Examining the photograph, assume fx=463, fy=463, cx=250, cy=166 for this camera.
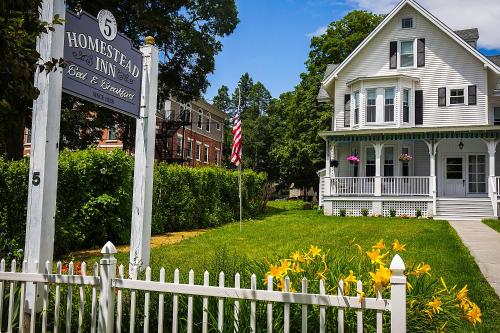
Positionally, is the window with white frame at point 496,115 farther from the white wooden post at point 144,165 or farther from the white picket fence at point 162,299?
the white picket fence at point 162,299

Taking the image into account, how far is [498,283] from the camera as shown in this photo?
7316mm

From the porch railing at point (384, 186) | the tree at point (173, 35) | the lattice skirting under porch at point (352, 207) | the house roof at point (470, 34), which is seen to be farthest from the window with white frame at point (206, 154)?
the house roof at point (470, 34)

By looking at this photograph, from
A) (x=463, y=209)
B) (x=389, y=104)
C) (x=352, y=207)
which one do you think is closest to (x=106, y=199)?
(x=352, y=207)

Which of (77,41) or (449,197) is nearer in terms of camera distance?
(77,41)

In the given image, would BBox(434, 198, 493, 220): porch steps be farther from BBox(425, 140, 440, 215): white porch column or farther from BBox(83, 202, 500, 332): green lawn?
BBox(83, 202, 500, 332): green lawn

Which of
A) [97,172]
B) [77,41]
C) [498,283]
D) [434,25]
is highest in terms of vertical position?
[434,25]

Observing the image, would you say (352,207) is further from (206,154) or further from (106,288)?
(206,154)

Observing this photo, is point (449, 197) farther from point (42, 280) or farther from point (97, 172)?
point (42, 280)

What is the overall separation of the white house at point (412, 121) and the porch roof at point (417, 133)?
0.15ft

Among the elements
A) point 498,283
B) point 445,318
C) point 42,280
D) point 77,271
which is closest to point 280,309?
point 445,318

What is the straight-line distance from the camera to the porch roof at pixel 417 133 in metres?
21.4

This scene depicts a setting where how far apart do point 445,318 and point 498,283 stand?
4306 millimetres

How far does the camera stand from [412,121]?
24000mm

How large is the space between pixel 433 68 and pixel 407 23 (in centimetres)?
282
